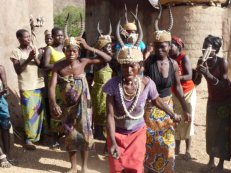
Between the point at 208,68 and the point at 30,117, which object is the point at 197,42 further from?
the point at 30,117

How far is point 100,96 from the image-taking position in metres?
4.69

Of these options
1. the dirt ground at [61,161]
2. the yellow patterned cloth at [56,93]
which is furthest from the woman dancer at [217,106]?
the yellow patterned cloth at [56,93]

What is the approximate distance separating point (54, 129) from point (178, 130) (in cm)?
204

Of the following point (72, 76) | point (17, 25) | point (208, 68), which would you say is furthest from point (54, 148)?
point (208, 68)

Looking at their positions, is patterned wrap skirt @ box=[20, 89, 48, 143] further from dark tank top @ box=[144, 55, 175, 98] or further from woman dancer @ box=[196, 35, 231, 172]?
woman dancer @ box=[196, 35, 231, 172]

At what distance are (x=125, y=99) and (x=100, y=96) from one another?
6.20 feet

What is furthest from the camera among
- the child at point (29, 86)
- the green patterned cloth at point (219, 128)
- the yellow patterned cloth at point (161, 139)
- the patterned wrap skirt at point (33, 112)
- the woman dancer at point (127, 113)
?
the patterned wrap skirt at point (33, 112)

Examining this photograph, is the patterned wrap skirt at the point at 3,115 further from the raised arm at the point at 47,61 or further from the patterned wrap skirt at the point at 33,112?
the raised arm at the point at 47,61

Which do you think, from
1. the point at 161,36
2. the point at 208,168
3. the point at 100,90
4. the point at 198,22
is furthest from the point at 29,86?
the point at 198,22

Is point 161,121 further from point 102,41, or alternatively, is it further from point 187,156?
point 102,41

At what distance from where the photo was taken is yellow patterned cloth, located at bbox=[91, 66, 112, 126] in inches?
183

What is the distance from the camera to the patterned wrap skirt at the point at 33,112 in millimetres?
4566

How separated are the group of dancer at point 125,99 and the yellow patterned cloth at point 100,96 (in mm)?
16

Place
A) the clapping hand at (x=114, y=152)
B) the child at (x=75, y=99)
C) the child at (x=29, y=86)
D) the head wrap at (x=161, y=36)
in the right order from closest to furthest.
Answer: the clapping hand at (x=114, y=152)
the head wrap at (x=161, y=36)
the child at (x=75, y=99)
the child at (x=29, y=86)
